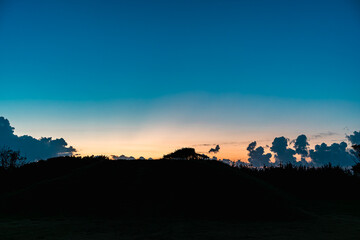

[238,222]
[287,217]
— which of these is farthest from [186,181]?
[287,217]

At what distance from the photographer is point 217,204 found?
556 inches

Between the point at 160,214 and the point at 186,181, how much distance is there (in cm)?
350

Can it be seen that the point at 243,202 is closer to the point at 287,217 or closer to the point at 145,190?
the point at 287,217

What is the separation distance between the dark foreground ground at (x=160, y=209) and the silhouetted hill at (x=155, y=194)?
0.16ft

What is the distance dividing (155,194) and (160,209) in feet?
4.85

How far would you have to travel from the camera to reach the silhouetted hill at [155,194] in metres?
13.6

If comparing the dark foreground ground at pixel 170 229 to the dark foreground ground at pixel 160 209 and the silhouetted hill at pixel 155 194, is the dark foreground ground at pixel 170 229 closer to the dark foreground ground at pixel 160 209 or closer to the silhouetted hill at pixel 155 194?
the dark foreground ground at pixel 160 209

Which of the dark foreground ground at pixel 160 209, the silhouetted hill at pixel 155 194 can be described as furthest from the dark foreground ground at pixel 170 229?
the silhouetted hill at pixel 155 194

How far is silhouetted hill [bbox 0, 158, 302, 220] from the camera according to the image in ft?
44.8

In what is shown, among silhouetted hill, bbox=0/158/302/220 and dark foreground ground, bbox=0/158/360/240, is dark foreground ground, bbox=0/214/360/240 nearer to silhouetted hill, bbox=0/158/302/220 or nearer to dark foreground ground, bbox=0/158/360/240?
dark foreground ground, bbox=0/158/360/240

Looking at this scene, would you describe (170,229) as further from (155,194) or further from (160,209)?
(155,194)

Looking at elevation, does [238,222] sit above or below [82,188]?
below

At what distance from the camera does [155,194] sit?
14961 millimetres

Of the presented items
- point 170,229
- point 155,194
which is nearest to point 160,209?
point 155,194
